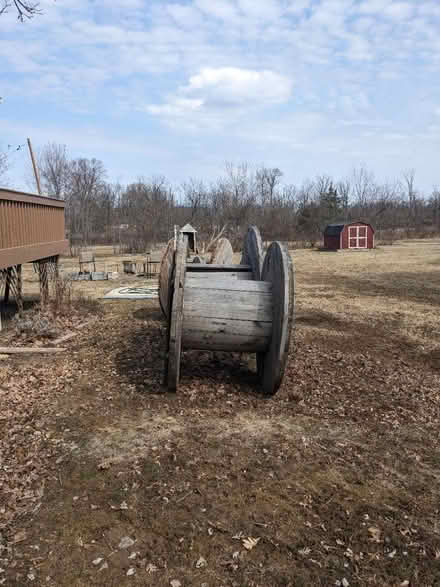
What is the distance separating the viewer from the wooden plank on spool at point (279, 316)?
479 centimetres

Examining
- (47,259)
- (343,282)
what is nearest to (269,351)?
(47,259)

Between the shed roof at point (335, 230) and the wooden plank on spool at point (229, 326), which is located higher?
the shed roof at point (335, 230)

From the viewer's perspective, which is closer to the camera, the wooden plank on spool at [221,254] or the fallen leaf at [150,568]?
the fallen leaf at [150,568]

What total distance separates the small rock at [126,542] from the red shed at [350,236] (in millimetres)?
38372

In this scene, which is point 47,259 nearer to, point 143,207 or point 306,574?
point 306,574

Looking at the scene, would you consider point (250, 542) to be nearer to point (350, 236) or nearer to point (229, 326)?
point (229, 326)

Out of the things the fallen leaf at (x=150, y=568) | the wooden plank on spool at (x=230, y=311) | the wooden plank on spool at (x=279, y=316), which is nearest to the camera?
the fallen leaf at (x=150, y=568)

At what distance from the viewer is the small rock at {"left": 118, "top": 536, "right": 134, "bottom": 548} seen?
2.94 metres

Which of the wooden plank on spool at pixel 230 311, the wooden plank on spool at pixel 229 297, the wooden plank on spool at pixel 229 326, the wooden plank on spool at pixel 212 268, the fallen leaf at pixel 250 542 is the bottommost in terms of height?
the fallen leaf at pixel 250 542

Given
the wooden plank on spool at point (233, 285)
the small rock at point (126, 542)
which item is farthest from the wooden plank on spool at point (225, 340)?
the small rock at point (126, 542)

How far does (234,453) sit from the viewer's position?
4113 millimetres

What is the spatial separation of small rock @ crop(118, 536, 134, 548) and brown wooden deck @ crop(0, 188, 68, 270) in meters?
6.82

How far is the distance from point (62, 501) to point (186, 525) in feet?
3.28

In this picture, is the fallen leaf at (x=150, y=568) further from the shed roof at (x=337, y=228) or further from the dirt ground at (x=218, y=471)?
the shed roof at (x=337, y=228)
